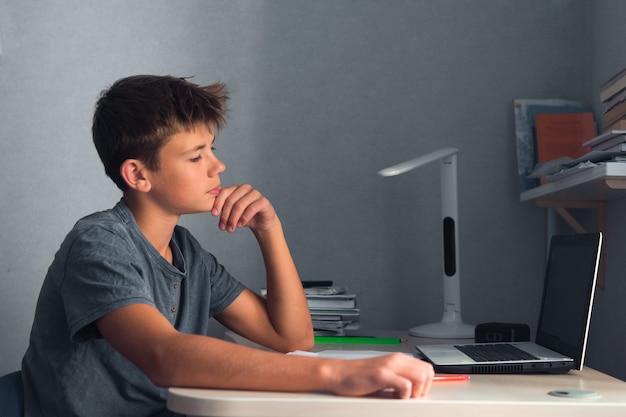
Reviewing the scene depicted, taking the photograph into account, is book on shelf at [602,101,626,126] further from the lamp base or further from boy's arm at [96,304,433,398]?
boy's arm at [96,304,433,398]

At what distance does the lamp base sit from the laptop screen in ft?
1.33

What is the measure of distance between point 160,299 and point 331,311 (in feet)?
2.01

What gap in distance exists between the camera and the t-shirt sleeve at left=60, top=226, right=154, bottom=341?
1.10 metres

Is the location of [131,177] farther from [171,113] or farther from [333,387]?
[333,387]

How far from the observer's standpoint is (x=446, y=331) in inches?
76.0

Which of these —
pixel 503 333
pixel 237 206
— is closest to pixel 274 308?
pixel 237 206

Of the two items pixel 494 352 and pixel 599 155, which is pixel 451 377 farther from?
pixel 599 155

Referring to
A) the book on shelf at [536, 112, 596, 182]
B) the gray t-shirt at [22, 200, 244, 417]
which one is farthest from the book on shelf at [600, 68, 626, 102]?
the gray t-shirt at [22, 200, 244, 417]

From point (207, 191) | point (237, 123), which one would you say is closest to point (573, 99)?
point (237, 123)

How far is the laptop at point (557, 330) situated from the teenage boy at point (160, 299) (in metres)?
0.32

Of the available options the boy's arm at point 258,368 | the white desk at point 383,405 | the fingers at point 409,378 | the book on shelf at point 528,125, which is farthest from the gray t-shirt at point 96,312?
the book on shelf at point 528,125

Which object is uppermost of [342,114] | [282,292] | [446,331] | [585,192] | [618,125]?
[342,114]

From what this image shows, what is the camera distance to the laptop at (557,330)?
1.25m

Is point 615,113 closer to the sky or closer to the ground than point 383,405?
closer to the sky
